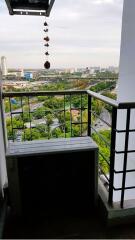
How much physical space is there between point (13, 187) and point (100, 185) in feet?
2.58

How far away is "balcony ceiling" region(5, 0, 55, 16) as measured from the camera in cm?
155

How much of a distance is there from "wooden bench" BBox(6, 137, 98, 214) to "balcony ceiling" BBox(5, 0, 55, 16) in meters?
1.11

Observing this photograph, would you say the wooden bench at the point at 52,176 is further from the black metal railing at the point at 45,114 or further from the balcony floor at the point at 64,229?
the black metal railing at the point at 45,114

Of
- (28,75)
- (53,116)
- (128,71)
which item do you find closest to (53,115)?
(53,116)

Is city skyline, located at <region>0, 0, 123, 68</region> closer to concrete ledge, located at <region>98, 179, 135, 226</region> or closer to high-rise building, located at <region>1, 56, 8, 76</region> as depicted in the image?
high-rise building, located at <region>1, 56, 8, 76</region>

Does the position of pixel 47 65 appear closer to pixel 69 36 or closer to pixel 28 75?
pixel 28 75

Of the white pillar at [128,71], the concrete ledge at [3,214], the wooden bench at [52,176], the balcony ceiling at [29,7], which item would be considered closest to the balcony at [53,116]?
the white pillar at [128,71]

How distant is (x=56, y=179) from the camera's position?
62.2 inches

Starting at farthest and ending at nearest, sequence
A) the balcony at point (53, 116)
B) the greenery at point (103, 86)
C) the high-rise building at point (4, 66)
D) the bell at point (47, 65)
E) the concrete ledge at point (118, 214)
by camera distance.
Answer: the greenery at point (103, 86), the balcony at point (53, 116), the bell at point (47, 65), the high-rise building at point (4, 66), the concrete ledge at point (118, 214)

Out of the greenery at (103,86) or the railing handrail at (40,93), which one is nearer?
the railing handrail at (40,93)

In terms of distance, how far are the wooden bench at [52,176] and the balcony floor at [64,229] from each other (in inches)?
3.4

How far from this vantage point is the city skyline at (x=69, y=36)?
2189 millimetres

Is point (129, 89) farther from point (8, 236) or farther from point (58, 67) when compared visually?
point (8, 236)

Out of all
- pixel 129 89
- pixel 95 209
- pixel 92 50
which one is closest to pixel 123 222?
pixel 95 209
